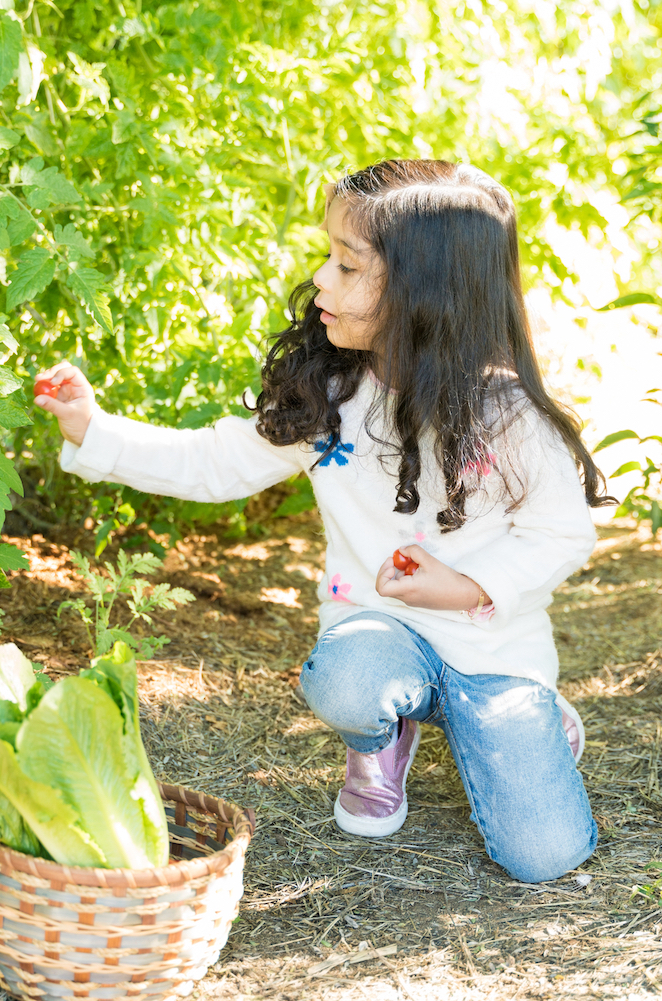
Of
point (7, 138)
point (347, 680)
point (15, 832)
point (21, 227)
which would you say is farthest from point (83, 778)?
point (7, 138)

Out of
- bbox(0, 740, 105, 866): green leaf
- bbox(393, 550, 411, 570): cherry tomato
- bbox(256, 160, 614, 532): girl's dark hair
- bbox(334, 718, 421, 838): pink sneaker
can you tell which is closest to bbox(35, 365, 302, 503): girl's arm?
bbox(256, 160, 614, 532): girl's dark hair

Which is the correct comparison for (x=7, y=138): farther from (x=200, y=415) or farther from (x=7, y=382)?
(x=200, y=415)

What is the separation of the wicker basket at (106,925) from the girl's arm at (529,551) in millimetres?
673

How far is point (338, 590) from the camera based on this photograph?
1958 millimetres

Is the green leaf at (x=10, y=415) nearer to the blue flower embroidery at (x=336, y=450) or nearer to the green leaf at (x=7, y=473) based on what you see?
the green leaf at (x=7, y=473)

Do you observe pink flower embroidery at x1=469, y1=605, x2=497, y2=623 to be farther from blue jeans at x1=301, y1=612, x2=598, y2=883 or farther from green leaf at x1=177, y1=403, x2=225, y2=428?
green leaf at x1=177, y1=403, x2=225, y2=428

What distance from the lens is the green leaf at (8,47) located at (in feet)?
5.05

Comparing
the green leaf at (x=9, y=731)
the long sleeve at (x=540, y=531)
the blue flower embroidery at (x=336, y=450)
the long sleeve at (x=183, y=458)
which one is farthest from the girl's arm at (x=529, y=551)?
the green leaf at (x=9, y=731)

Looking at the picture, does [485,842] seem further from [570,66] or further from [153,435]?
[570,66]

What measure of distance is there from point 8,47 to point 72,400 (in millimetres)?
582

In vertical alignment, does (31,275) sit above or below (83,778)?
above

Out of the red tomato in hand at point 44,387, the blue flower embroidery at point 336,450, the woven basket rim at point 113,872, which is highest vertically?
the red tomato in hand at point 44,387

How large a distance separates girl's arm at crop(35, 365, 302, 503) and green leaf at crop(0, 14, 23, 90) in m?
0.49

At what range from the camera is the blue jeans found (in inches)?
66.2
